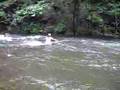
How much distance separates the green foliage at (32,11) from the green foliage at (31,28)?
0.57 m

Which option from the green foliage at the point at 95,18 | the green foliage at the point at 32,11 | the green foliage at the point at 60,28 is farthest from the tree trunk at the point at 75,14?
the green foliage at the point at 32,11

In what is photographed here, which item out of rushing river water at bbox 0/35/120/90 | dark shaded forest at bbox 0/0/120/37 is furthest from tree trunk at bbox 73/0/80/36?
rushing river water at bbox 0/35/120/90

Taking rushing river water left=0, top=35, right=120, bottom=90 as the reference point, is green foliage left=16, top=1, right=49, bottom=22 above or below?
above

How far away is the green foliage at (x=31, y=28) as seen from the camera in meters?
17.8

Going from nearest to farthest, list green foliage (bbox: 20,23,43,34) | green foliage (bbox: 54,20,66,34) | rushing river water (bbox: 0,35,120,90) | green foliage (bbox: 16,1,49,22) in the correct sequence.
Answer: rushing river water (bbox: 0,35,120,90)
green foliage (bbox: 54,20,66,34)
green foliage (bbox: 20,23,43,34)
green foliage (bbox: 16,1,49,22)

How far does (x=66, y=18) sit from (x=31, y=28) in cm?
205

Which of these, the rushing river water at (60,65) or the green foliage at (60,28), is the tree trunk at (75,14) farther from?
the rushing river water at (60,65)

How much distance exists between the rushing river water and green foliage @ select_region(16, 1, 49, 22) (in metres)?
4.22

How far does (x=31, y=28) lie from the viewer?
18188 mm

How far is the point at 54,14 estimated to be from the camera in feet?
60.0

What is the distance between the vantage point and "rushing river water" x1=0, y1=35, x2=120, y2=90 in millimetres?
7531

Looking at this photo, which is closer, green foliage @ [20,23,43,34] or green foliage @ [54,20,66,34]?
green foliage @ [54,20,66,34]

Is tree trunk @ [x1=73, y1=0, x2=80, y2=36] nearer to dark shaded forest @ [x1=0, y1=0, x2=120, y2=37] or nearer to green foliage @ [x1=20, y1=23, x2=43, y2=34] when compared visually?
dark shaded forest @ [x1=0, y1=0, x2=120, y2=37]

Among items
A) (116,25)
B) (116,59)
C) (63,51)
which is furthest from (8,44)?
(116,25)
